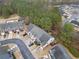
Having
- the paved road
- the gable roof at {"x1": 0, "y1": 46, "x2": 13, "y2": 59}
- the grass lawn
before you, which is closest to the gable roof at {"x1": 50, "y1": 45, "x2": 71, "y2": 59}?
the grass lawn

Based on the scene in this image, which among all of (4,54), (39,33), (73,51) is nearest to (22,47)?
(4,54)

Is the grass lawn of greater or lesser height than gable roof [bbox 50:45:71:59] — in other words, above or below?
below

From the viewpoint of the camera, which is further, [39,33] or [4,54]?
[39,33]

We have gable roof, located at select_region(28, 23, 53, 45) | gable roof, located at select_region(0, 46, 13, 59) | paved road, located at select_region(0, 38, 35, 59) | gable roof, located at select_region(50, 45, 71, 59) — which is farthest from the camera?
gable roof, located at select_region(28, 23, 53, 45)

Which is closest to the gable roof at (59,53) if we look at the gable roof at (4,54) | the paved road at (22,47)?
the paved road at (22,47)

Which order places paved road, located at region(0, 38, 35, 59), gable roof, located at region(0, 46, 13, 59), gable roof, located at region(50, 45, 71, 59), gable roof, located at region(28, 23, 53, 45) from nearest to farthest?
1. gable roof, located at region(50, 45, 71, 59)
2. gable roof, located at region(0, 46, 13, 59)
3. paved road, located at region(0, 38, 35, 59)
4. gable roof, located at region(28, 23, 53, 45)

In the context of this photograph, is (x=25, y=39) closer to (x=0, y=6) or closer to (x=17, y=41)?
(x=17, y=41)

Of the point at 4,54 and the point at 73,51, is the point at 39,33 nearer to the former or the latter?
the point at 73,51

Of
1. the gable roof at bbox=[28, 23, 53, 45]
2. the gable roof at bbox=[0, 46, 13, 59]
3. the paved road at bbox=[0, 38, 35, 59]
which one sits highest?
the gable roof at bbox=[28, 23, 53, 45]

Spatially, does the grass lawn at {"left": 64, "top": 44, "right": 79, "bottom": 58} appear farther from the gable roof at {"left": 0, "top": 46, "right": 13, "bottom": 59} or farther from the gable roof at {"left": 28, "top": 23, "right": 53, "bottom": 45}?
the gable roof at {"left": 0, "top": 46, "right": 13, "bottom": 59}

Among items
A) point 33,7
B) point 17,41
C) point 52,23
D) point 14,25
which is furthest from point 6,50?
point 33,7
